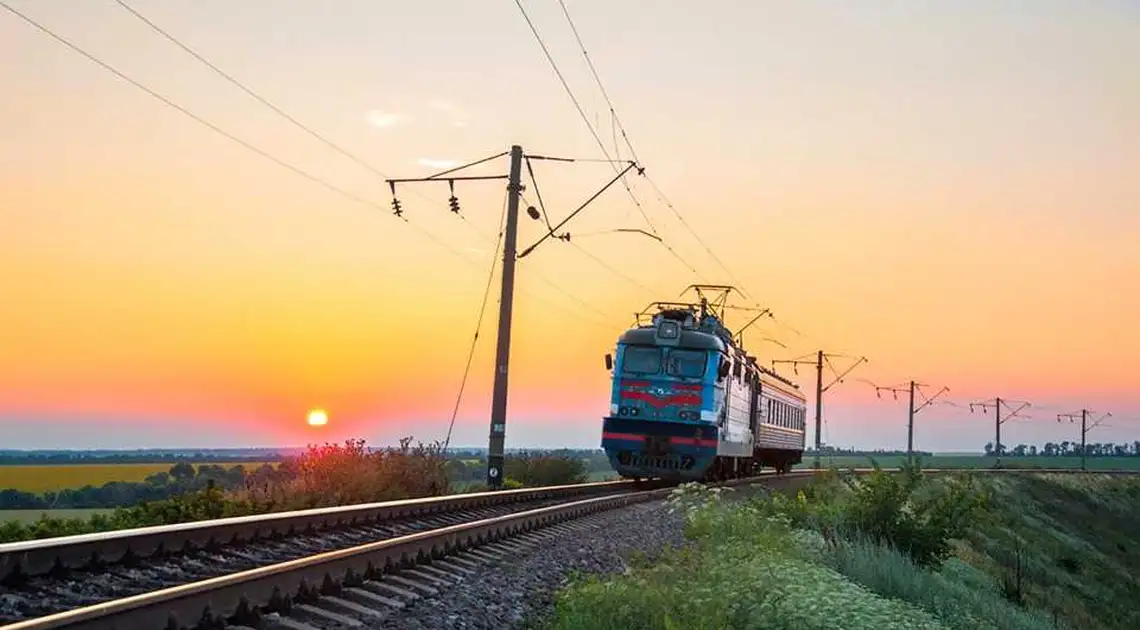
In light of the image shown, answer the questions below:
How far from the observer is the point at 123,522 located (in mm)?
14672

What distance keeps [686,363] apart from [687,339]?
0.65 meters

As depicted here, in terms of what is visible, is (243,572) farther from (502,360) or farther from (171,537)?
(502,360)

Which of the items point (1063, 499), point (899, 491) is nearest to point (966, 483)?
point (899, 491)

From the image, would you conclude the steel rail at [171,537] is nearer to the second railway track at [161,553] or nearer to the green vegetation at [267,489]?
the second railway track at [161,553]

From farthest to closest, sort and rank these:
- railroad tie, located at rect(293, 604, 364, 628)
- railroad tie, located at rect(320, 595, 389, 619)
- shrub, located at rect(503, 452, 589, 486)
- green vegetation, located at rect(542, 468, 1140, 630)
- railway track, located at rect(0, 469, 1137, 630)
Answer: shrub, located at rect(503, 452, 589, 486), green vegetation, located at rect(542, 468, 1140, 630), railroad tie, located at rect(320, 595, 389, 619), railroad tie, located at rect(293, 604, 364, 628), railway track, located at rect(0, 469, 1137, 630)

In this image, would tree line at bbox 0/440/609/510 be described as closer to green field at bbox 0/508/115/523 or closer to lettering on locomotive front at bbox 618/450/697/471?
green field at bbox 0/508/115/523

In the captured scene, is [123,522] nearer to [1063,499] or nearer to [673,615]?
[673,615]

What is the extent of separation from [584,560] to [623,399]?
660 inches

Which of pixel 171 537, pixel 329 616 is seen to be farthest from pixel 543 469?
pixel 329 616

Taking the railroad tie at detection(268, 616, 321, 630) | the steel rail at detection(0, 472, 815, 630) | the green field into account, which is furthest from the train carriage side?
the railroad tie at detection(268, 616, 321, 630)

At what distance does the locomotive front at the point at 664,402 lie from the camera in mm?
28625

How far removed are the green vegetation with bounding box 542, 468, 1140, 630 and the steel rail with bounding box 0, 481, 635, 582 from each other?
3155 millimetres

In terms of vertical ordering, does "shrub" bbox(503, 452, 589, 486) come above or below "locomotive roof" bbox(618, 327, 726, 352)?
below

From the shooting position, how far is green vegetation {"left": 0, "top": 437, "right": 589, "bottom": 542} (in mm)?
14523
